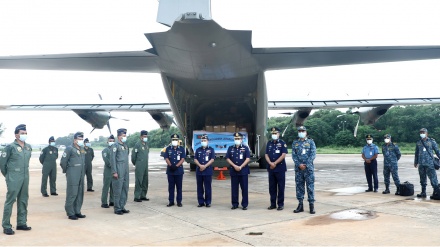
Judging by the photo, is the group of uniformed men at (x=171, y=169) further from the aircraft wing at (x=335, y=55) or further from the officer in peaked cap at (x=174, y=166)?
the aircraft wing at (x=335, y=55)

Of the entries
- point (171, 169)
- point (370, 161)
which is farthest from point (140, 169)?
point (370, 161)

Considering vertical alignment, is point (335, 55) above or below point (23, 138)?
above

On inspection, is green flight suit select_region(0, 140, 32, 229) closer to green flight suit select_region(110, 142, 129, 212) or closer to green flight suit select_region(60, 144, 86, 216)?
green flight suit select_region(60, 144, 86, 216)

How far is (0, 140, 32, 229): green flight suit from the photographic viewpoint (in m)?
5.32

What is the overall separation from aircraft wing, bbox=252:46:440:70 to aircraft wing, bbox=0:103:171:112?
916 centimetres

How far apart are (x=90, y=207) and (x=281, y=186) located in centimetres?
397

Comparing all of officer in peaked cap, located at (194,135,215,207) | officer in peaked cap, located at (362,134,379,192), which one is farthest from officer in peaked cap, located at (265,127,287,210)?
officer in peaked cap, located at (362,134,379,192)

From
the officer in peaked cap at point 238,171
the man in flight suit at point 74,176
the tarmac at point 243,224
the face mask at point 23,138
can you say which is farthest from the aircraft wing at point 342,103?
the face mask at point 23,138

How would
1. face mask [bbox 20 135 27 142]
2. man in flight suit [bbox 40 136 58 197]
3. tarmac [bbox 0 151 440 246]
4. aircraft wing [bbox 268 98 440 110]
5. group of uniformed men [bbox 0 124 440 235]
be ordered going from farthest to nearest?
aircraft wing [bbox 268 98 440 110], man in flight suit [bbox 40 136 58 197], face mask [bbox 20 135 27 142], group of uniformed men [bbox 0 124 440 235], tarmac [bbox 0 151 440 246]

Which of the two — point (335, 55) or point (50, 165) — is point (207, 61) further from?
point (50, 165)

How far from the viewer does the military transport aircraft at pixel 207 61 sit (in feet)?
24.4

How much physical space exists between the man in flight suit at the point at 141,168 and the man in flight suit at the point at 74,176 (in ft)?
5.21

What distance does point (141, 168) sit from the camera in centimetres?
823

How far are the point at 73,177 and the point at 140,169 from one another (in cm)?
196
